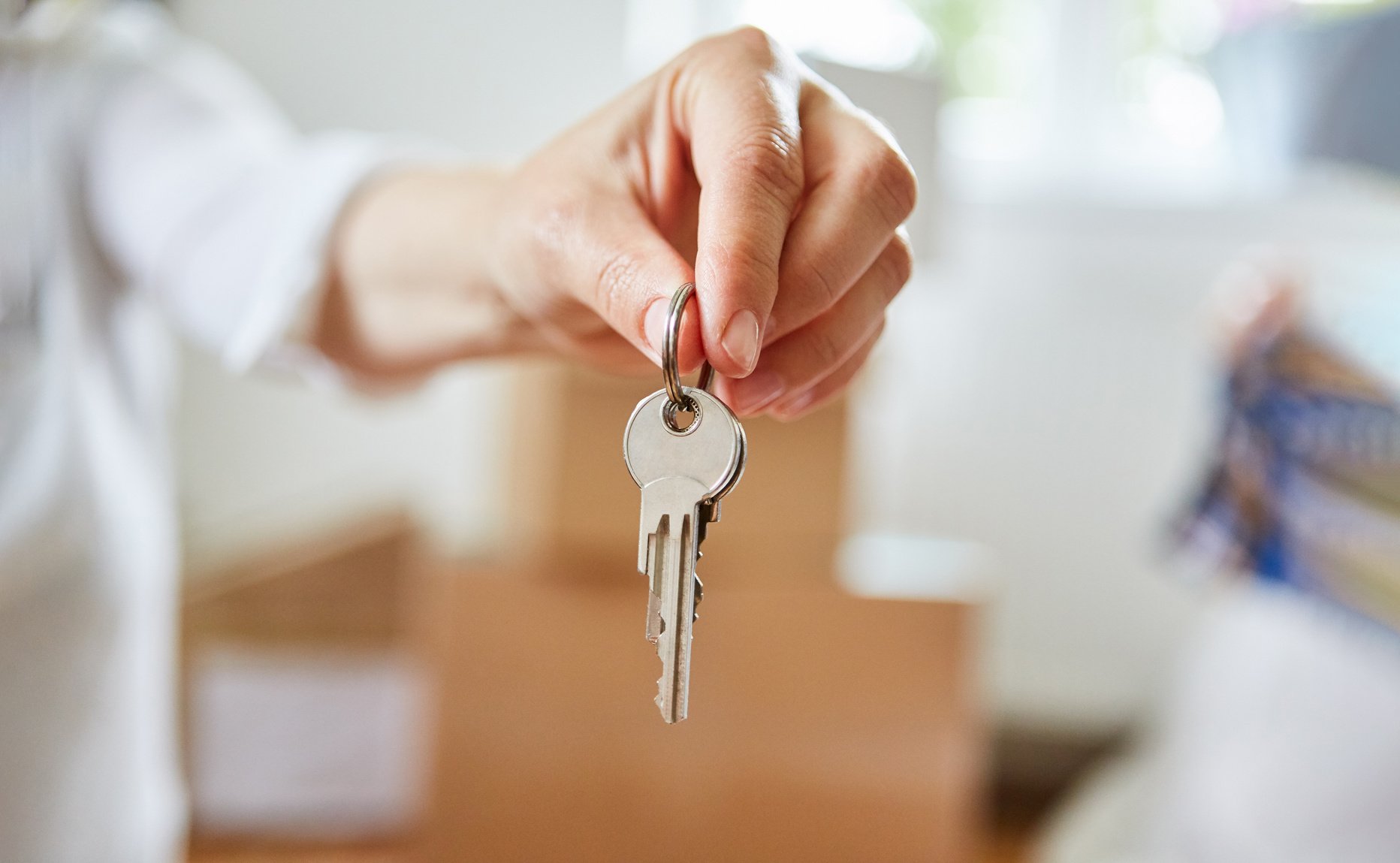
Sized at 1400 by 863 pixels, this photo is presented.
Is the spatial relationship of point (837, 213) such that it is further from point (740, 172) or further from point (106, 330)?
point (106, 330)

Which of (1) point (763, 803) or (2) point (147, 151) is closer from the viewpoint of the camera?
(2) point (147, 151)

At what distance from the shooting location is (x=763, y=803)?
1.49 metres

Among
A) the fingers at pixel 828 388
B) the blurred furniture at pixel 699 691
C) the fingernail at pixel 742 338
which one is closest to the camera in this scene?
the fingernail at pixel 742 338

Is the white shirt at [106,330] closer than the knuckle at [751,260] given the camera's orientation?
No

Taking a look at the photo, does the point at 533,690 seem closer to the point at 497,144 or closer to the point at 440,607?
the point at 440,607

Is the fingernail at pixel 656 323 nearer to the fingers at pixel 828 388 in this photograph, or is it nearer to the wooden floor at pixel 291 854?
the fingers at pixel 828 388

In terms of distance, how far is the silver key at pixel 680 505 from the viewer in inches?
15.6

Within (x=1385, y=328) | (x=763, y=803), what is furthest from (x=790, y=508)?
(x=1385, y=328)

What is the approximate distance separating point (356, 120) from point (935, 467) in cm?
115

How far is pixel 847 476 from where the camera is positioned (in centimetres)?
147

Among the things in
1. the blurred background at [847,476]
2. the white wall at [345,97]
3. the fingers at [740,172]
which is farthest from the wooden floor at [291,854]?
the fingers at [740,172]

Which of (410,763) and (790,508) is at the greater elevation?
(790,508)

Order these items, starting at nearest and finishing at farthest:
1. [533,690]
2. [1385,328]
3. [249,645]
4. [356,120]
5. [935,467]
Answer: [1385,328] < [533,690] < [249,645] < [356,120] < [935,467]

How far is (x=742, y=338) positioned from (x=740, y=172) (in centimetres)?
6
